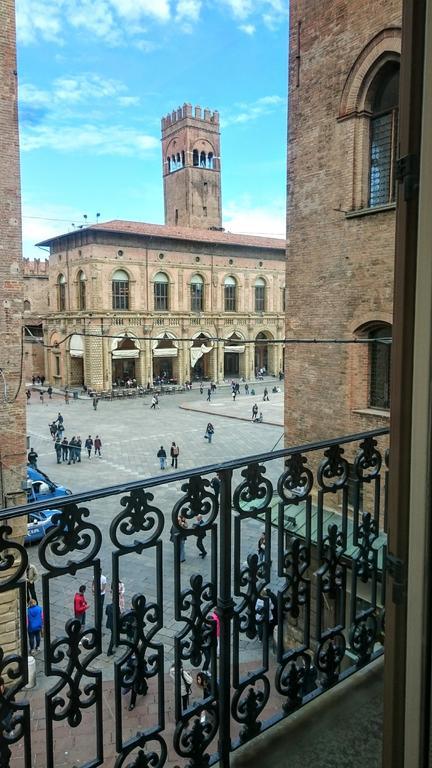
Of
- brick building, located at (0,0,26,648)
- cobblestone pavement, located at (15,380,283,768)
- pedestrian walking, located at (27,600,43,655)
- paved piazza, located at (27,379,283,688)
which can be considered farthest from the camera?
paved piazza, located at (27,379,283,688)

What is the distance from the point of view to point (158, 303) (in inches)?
1769

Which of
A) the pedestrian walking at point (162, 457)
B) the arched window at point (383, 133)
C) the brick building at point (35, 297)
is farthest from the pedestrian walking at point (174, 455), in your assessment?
the brick building at point (35, 297)

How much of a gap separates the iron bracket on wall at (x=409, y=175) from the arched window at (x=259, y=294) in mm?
49615

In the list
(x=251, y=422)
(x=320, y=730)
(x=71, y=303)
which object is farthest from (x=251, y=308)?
(x=320, y=730)

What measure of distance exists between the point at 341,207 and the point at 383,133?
1519 mm

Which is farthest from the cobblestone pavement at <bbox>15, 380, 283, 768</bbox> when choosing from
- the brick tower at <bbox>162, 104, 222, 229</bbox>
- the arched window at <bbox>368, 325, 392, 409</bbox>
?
the brick tower at <bbox>162, 104, 222, 229</bbox>

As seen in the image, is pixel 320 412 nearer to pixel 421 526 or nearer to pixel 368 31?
pixel 368 31

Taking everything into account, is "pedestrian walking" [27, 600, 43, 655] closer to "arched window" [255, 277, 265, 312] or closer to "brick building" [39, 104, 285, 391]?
"brick building" [39, 104, 285, 391]

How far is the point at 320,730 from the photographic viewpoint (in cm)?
255

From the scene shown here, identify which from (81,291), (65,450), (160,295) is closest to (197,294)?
(160,295)

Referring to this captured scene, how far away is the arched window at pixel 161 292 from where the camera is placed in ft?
146

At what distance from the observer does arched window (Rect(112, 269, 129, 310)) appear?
138ft

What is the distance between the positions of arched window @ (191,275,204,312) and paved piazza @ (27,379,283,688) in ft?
24.5

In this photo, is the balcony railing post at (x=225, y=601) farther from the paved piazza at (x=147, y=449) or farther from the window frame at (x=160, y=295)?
the window frame at (x=160, y=295)
